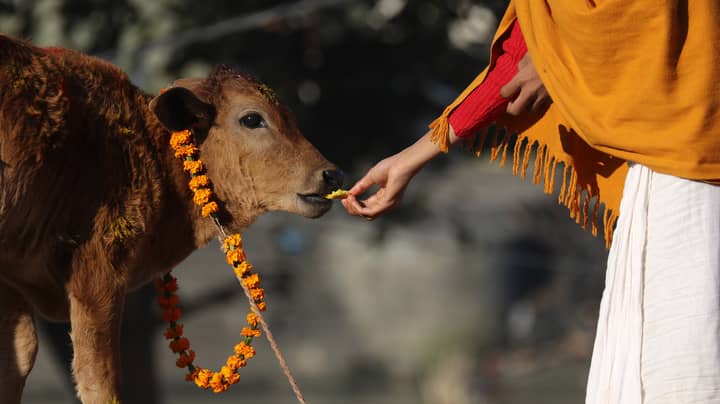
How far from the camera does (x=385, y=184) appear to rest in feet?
11.8

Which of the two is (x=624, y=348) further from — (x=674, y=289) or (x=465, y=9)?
(x=465, y=9)

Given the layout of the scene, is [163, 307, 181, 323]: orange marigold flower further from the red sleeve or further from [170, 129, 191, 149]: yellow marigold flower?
the red sleeve

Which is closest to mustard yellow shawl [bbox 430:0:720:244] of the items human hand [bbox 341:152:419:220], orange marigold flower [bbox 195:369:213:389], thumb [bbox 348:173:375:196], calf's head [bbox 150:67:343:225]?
human hand [bbox 341:152:419:220]

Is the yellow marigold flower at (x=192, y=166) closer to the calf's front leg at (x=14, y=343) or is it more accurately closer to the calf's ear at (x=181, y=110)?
the calf's ear at (x=181, y=110)

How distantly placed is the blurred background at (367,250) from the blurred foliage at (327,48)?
0.01 m

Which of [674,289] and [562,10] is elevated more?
[562,10]

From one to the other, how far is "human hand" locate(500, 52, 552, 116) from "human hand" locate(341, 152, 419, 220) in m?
0.38

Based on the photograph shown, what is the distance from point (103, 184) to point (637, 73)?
1.80 metres

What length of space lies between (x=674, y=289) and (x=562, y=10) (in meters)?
0.83

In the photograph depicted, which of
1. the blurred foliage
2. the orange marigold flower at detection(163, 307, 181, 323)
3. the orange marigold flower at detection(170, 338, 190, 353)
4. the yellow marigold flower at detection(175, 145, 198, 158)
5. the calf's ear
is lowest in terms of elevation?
the orange marigold flower at detection(170, 338, 190, 353)

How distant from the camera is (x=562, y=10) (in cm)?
305

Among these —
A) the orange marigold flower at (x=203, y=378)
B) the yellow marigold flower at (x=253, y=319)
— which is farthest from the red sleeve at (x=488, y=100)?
the orange marigold flower at (x=203, y=378)

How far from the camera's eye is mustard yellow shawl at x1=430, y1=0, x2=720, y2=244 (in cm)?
292

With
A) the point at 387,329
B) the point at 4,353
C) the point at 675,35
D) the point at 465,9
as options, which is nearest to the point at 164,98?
the point at 4,353
